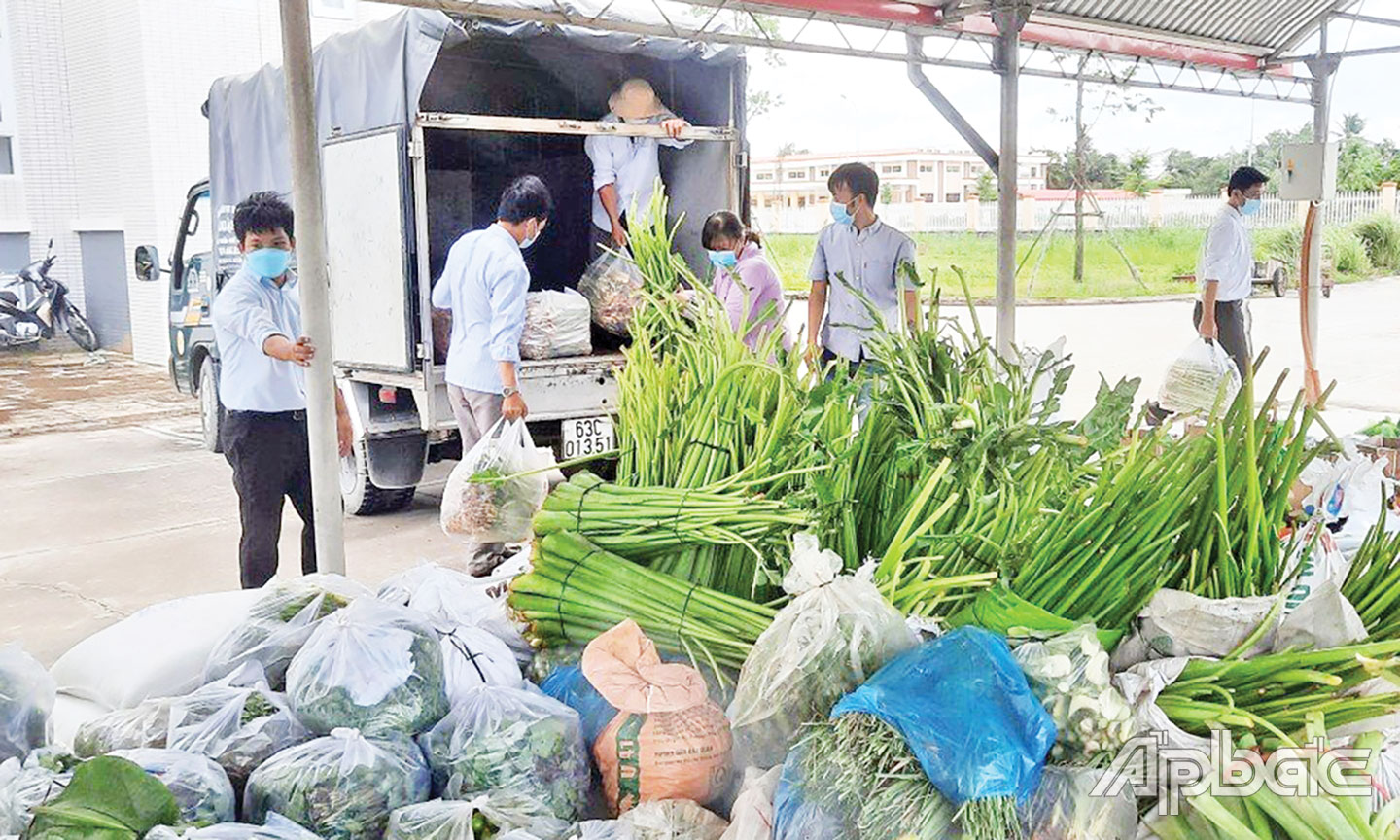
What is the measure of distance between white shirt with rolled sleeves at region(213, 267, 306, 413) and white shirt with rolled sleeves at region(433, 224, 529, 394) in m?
0.99

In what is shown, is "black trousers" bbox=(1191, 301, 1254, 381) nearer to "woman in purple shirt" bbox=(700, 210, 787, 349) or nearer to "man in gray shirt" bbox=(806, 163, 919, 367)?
"man in gray shirt" bbox=(806, 163, 919, 367)

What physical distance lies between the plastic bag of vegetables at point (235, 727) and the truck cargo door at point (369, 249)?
12.9 ft

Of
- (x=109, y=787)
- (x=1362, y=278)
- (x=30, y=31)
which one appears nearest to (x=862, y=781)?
(x=109, y=787)

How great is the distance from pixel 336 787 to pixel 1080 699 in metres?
0.95

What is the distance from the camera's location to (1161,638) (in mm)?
1504

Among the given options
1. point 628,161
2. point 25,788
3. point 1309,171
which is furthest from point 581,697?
point 1309,171

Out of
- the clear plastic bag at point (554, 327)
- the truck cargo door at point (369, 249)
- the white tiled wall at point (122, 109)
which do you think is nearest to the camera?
the truck cargo door at point (369, 249)

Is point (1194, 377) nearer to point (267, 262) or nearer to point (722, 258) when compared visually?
point (722, 258)

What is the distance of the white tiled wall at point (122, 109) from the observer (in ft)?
47.4

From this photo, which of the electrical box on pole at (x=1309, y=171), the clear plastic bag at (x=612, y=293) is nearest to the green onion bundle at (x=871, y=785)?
the clear plastic bag at (x=612, y=293)

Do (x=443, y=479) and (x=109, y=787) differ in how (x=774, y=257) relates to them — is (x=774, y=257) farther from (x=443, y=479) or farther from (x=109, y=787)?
(x=443, y=479)

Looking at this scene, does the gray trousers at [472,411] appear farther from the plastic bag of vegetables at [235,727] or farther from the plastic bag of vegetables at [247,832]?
the plastic bag of vegetables at [247,832]

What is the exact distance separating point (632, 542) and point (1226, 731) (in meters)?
0.86

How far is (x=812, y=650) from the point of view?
1.46 m
